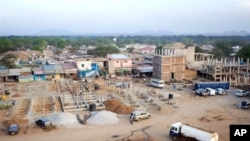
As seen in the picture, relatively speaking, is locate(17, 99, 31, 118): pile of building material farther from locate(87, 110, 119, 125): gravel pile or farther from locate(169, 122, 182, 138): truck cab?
locate(169, 122, 182, 138): truck cab

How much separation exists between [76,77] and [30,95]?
32.1ft

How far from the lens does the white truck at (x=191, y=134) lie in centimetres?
1486

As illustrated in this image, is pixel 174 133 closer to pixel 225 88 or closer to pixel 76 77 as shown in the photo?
pixel 225 88

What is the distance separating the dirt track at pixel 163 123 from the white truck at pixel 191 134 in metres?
0.66

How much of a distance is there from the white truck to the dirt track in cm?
66

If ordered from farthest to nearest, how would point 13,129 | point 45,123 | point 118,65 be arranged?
point 118,65 < point 45,123 < point 13,129

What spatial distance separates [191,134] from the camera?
15.7m

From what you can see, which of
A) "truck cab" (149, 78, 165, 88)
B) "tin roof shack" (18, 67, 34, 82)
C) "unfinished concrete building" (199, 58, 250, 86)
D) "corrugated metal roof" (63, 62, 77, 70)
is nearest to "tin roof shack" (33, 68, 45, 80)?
"tin roof shack" (18, 67, 34, 82)

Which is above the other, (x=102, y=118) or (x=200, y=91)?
(x=200, y=91)

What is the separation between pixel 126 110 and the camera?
72.8 ft

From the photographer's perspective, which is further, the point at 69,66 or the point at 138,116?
the point at 69,66

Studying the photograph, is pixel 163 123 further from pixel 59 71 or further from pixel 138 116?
pixel 59 71

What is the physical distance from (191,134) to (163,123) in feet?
13.9

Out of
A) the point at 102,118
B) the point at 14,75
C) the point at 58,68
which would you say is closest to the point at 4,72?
the point at 14,75
